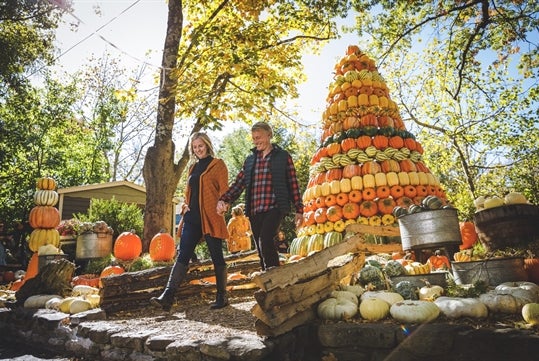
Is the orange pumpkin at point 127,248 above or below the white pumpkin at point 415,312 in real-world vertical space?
above

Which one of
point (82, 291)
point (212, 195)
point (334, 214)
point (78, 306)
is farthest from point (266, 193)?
point (334, 214)

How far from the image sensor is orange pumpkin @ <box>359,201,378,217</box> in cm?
780

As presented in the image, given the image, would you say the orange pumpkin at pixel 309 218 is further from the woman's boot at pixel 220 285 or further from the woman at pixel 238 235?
the woman's boot at pixel 220 285

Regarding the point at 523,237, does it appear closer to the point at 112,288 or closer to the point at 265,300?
the point at 265,300

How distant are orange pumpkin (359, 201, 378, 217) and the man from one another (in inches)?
171

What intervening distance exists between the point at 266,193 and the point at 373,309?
1548mm

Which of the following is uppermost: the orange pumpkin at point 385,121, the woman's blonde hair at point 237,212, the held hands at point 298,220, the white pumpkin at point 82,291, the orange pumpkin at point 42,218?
the orange pumpkin at point 385,121

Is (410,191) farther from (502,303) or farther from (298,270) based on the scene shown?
(298,270)

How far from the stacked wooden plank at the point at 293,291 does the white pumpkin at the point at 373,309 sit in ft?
1.35

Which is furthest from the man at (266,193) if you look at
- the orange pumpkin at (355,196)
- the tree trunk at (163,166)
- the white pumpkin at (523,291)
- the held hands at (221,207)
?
the orange pumpkin at (355,196)

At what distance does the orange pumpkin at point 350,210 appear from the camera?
7.89 meters

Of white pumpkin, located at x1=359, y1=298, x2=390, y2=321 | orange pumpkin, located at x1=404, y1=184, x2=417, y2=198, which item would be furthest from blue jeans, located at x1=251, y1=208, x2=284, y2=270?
orange pumpkin, located at x1=404, y1=184, x2=417, y2=198

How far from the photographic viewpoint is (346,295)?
3215 millimetres

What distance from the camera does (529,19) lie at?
23.2ft
